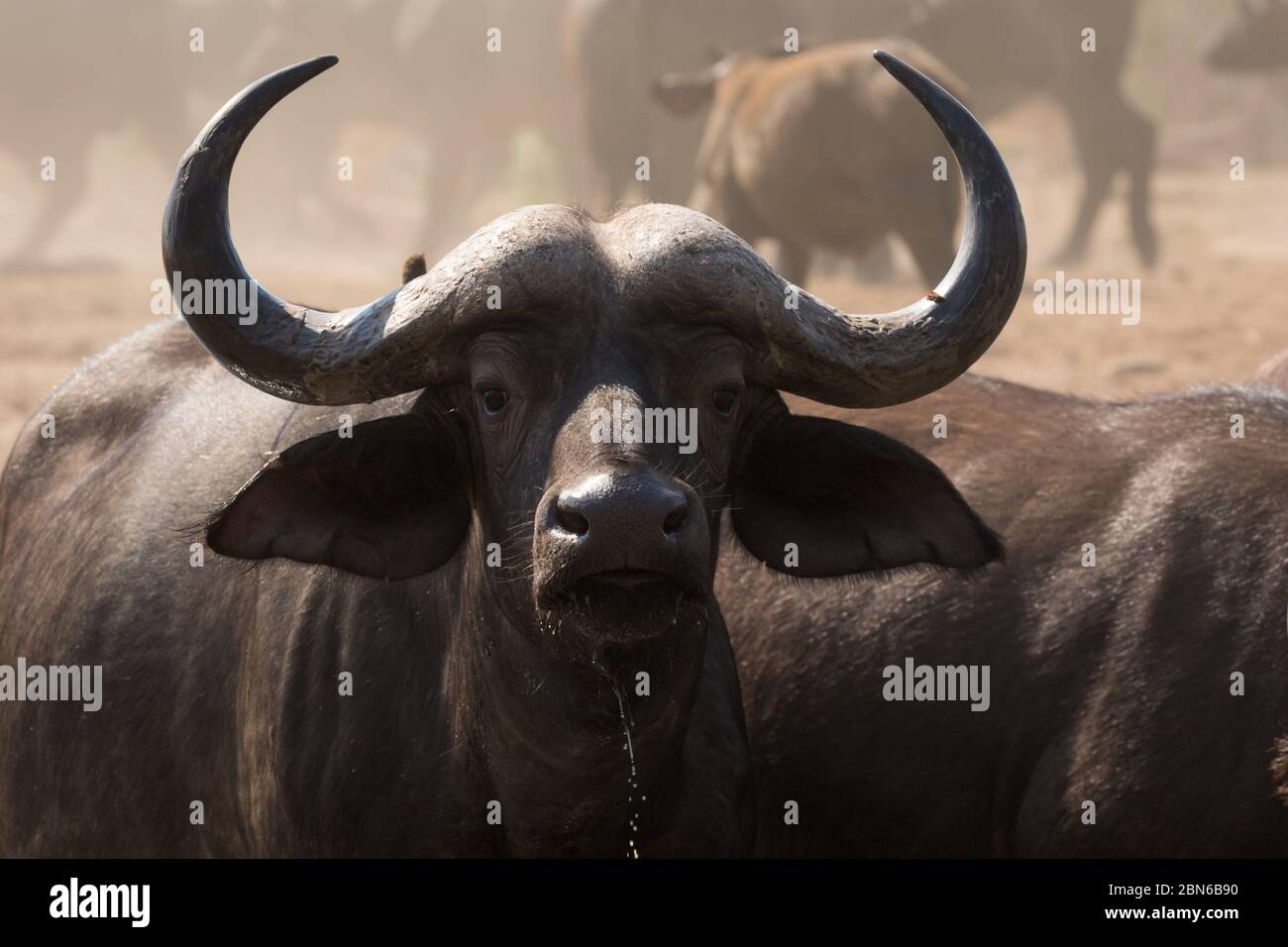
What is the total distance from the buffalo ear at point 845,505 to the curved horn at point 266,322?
80 centimetres

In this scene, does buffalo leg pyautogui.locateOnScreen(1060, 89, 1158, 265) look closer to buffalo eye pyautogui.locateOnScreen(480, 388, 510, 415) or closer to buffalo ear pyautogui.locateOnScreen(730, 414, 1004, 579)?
buffalo ear pyautogui.locateOnScreen(730, 414, 1004, 579)

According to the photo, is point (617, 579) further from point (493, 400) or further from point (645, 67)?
point (645, 67)

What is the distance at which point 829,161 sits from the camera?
13305 millimetres

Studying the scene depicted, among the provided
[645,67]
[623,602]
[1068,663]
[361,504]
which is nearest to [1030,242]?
[645,67]

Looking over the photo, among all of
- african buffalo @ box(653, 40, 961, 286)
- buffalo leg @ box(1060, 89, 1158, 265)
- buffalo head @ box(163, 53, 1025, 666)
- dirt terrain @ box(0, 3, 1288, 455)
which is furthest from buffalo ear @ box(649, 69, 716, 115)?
buffalo head @ box(163, 53, 1025, 666)

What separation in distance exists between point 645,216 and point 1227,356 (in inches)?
385

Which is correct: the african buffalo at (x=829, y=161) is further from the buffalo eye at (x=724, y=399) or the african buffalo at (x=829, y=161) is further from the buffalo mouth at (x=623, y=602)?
the buffalo mouth at (x=623, y=602)

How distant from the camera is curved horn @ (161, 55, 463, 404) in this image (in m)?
3.97

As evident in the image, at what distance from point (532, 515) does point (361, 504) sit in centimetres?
57

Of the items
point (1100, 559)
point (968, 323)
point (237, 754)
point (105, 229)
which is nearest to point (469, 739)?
point (237, 754)

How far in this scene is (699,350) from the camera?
3908 mm

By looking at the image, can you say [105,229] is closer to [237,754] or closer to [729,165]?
[729,165]

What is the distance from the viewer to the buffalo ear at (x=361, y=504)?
4.12 meters

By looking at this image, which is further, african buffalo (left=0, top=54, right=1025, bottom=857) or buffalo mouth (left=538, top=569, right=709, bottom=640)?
african buffalo (left=0, top=54, right=1025, bottom=857)
